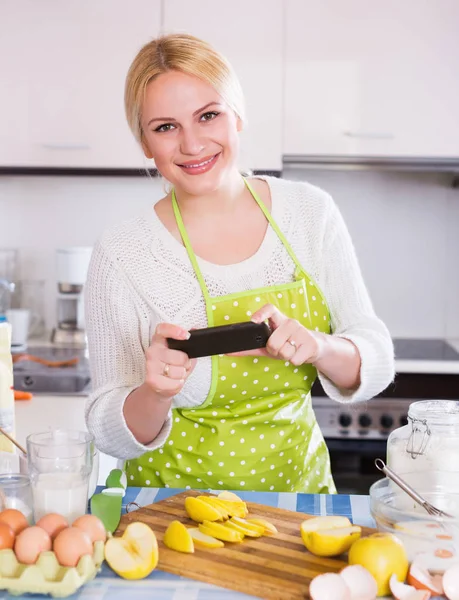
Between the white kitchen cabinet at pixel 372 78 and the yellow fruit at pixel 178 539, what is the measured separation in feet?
5.75

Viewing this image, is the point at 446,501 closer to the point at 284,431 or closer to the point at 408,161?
the point at 284,431

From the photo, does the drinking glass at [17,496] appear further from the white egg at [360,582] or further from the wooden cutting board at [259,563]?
the white egg at [360,582]

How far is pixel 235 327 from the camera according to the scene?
3.88 ft

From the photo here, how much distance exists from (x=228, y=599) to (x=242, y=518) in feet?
0.69

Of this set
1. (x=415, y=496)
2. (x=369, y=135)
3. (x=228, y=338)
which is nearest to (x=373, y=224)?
(x=369, y=135)

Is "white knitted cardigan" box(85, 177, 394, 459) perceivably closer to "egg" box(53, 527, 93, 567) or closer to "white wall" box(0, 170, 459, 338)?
"egg" box(53, 527, 93, 567)

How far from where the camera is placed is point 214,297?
154 cm

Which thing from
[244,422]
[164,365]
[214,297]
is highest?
[214,297]

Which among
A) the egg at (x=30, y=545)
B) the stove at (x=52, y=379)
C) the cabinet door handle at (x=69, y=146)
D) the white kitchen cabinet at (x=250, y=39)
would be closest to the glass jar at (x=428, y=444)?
the egg at (x=30, y=545)

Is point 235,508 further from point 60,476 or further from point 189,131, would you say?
point 189,131

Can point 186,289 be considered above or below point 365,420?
above

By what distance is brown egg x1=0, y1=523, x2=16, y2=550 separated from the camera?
1036 millimetres

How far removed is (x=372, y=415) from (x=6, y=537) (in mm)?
1688

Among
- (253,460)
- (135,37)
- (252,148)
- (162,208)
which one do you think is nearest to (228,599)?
(253,460)
